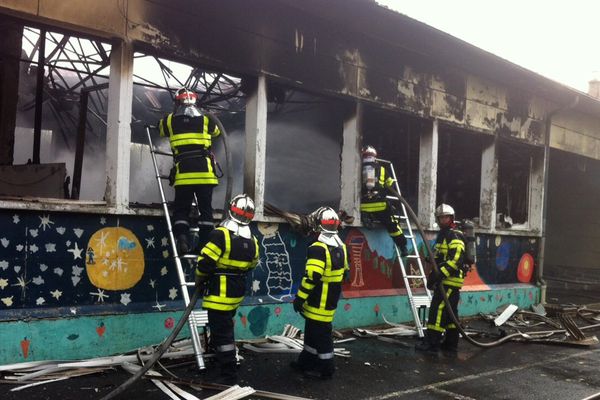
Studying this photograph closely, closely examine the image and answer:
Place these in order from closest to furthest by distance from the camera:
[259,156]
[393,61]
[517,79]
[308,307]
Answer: [308,307], [259,156], [393,61], [517,79]

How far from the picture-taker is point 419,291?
829cm

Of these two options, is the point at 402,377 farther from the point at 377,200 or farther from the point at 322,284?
the point at 377,200

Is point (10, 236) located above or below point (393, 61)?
below

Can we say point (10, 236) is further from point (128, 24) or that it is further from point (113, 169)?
point (128, 24)

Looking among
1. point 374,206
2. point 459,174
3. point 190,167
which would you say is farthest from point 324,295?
point 459,174

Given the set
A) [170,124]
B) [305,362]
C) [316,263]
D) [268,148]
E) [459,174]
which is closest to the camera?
[316,263]

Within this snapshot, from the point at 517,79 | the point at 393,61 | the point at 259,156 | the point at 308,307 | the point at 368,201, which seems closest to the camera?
the point at 308,307

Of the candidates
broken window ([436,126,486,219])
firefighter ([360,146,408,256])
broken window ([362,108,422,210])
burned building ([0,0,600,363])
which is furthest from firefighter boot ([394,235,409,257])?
broken window ([436,126,486,219])

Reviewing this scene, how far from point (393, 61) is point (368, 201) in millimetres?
2193

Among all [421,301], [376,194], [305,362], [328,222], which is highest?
[376,194]

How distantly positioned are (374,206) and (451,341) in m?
2.00

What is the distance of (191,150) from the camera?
5391 millimetres

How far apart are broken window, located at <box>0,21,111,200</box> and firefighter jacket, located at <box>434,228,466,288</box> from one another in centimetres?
421

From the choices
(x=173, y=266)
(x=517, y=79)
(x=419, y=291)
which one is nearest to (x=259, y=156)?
(x=173, y=266)
